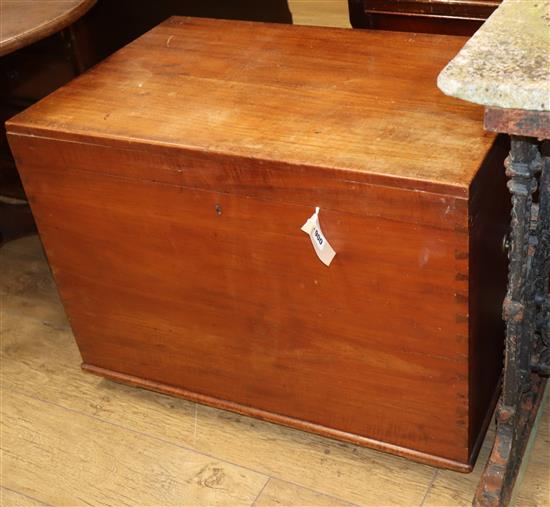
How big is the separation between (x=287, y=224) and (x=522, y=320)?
38 cm

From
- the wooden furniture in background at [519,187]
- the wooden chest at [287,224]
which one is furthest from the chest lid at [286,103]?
the wooden furniture in background at [519,187]

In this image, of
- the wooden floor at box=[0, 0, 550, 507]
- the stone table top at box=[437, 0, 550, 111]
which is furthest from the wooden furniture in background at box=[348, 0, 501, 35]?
the wooden floor at box=[0, 0, 550, 507]

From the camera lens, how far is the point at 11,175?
2.49 metres

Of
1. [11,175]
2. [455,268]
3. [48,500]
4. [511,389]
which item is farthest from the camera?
[11,175]

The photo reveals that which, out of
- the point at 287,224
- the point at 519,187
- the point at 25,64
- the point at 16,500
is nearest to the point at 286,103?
the point at 287,224

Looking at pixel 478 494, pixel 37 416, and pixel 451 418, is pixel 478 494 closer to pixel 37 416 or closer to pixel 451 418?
pixel 451 418

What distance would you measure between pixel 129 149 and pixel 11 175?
111 cm

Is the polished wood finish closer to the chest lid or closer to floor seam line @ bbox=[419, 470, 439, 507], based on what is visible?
the chest lid

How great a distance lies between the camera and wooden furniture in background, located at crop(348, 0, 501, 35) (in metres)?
1.79

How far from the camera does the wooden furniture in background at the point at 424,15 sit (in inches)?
70.5

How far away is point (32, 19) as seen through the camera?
1732mm

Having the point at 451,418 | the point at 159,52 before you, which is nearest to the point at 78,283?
the point at 159,52

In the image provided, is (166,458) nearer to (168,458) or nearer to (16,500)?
(168,458)

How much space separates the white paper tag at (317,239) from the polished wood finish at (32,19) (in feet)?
2.17
